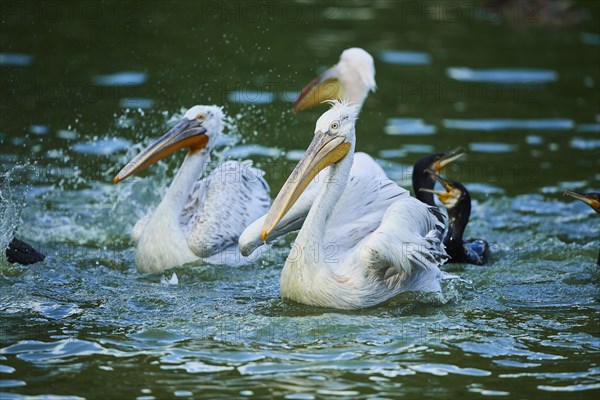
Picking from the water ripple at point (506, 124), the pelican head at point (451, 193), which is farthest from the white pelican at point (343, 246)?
the water ripple at point (506, 124)

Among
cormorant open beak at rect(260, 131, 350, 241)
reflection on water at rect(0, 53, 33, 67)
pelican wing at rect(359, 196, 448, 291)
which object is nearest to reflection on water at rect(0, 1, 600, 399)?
reflection on water at rect(0, 53, 33, 67)

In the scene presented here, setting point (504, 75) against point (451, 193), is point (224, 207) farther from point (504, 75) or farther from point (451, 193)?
point (504, 75)

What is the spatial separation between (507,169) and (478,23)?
5606mm

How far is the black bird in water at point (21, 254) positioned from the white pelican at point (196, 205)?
0.69m

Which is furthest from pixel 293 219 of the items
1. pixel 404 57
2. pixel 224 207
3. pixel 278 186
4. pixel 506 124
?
pixel 404 57

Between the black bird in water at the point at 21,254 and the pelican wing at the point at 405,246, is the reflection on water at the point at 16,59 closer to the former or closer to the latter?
the black bird in water at the point at 21,254

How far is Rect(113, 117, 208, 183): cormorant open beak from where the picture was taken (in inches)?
273

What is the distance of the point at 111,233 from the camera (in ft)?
25.4

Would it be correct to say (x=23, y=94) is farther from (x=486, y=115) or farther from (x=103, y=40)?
(x=486, y=115)

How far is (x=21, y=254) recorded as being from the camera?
6.62 meters

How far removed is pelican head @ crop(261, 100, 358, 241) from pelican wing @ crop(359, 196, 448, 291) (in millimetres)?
470

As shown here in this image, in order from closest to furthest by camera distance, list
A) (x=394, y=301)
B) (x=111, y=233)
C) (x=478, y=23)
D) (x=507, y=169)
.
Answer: (x=394, y=301) < (x=111, y=233) < (x=507, y=169) < (x=478, y=23)

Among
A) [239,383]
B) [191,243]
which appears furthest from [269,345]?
[191,243]

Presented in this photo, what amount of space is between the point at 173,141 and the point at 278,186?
1.97 meters
